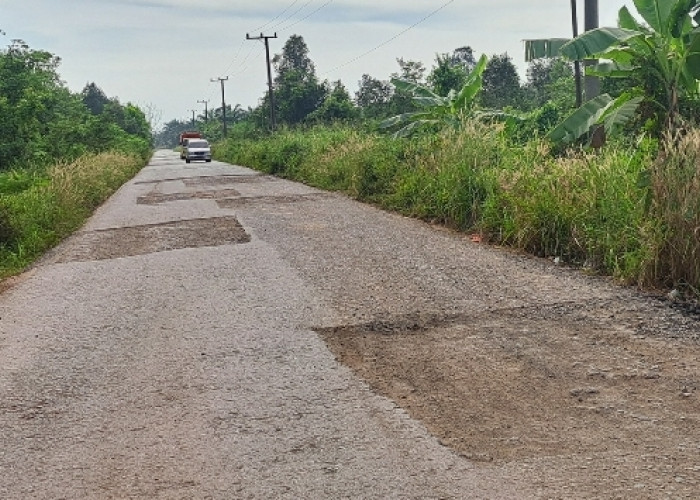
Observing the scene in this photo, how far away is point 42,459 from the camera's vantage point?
3.34m

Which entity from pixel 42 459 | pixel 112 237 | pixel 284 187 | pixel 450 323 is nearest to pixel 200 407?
pixel 42 459

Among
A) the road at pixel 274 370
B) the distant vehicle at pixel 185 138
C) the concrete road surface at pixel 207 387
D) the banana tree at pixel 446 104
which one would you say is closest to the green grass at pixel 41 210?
the road at pixel 274 370

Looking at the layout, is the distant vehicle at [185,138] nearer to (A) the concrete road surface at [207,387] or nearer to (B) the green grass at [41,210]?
(B) the green grass at [41,210]

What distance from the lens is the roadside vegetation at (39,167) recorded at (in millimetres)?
10562

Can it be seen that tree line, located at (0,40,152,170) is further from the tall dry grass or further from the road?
the tall dry grass

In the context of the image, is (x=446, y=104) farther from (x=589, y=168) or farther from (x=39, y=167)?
(x=39, y=167)

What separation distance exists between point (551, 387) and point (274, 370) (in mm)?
1704

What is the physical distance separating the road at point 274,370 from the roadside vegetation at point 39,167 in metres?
1.59

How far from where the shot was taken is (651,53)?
10914 mm

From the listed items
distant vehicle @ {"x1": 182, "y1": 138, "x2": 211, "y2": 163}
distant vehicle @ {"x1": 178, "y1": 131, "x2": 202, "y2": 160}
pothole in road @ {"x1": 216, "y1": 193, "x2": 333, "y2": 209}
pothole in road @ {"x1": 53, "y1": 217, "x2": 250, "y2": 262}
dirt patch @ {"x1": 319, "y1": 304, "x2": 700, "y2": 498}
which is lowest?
dirt patch @ {"x1": 319, "y1": 304, "x2": 700, "y2": 498}

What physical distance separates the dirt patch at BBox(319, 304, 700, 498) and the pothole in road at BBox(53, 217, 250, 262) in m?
A: 5.06

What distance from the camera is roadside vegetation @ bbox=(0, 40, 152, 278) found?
10.6 metres

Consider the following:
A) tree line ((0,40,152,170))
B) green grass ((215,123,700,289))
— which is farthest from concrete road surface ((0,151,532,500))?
tree line ((0,40,152,170))

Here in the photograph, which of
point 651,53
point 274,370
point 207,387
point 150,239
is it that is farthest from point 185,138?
point 207,387
